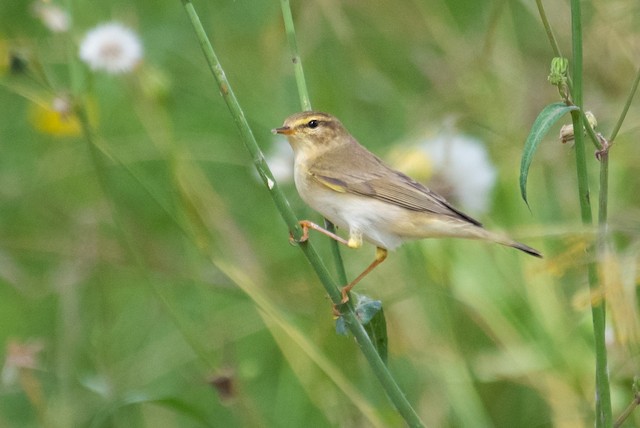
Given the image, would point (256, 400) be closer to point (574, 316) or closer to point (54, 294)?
point (54, 294)

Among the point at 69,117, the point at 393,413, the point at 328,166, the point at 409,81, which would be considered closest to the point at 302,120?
the point at 328,166

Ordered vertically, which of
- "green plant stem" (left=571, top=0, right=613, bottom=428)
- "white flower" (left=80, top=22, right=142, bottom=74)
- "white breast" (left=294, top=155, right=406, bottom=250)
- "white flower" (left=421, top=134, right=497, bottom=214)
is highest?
"white flower" (left=80, top=22, right=142, bottom=74)

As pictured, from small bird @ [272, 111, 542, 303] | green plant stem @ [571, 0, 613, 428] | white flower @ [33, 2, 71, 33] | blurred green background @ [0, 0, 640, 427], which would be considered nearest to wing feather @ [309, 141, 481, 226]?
small bird @ [272, 111, 542, 303]

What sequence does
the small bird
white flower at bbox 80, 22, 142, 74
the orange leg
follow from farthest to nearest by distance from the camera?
1. white flower at bbox 80, 22, 142, 74
2. the small bird
3. the orange leg

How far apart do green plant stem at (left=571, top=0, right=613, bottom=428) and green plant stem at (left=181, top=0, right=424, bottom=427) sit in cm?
39

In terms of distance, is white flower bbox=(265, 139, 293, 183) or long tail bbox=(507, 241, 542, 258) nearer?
long tail bbox=(507, 241, 542, 258)

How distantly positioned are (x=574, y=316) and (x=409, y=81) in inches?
67.7

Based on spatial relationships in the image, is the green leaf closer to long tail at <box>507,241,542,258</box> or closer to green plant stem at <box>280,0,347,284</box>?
long tail at <box>507,241,542,258</box>

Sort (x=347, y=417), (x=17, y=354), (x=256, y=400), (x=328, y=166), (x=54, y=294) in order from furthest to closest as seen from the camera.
→ 1. (x=54, y=294)
2. (x=256, y=400)
3. (x=347, y=417)
4. (x=328, y=166)
5. (x=17, y=354)

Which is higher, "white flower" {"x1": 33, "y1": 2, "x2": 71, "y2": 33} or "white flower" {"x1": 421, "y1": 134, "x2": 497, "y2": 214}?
"white flower" {"x1": 33, "y1": 2, "x2": 71, "y2": 33}

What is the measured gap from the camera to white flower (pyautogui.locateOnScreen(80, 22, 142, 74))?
3.69 meters

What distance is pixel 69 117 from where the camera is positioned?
11.0 feet

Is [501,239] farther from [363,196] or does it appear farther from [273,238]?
A: [273,238]

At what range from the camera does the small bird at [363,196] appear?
2830 mm
